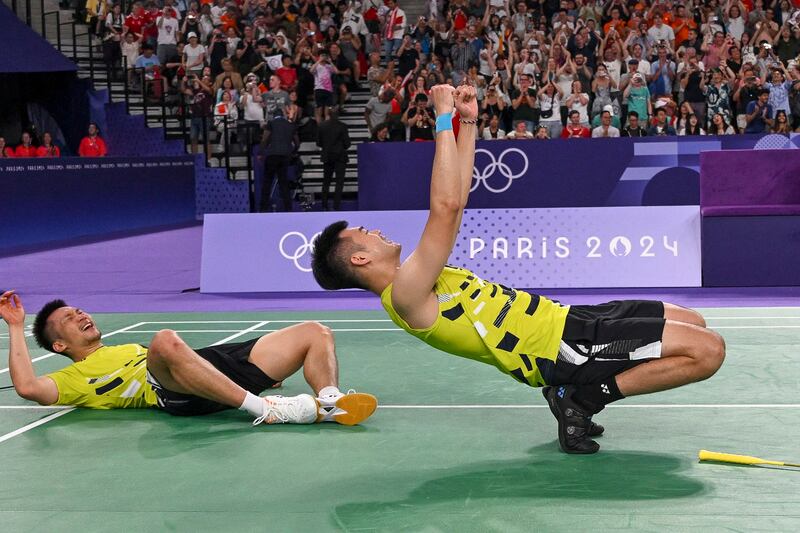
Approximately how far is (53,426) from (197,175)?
17050mm

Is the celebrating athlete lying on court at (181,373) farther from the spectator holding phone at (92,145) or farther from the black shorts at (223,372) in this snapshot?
the spectator holding phone at (92,145)

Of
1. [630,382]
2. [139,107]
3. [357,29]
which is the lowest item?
[630,382]

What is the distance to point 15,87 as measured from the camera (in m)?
22.5

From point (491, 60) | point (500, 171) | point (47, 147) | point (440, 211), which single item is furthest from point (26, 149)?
point (440, 211)

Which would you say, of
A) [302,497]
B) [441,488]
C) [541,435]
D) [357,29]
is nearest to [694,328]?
[541,435]

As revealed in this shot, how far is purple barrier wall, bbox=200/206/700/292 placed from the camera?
1098cm

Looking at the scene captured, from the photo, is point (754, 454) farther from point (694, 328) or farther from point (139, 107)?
point (139, 107)

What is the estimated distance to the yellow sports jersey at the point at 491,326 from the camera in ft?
15.4

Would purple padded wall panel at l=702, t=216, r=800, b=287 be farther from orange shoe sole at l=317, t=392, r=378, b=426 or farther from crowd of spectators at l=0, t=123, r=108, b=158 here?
crowd of spectators at l=0, t=123, r=108, b=158

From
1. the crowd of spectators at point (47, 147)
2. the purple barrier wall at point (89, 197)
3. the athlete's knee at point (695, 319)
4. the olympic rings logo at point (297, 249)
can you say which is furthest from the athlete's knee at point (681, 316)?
the crowd of spectators at point (47, 147)

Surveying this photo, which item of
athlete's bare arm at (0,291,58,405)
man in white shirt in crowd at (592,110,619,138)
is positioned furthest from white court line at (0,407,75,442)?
man in white shirt in crowd at (592,110,619,138)

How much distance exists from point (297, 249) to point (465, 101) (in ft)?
23.8

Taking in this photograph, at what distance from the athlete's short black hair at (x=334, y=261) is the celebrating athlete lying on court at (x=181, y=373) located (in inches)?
38.5

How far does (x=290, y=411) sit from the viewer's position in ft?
18.0
